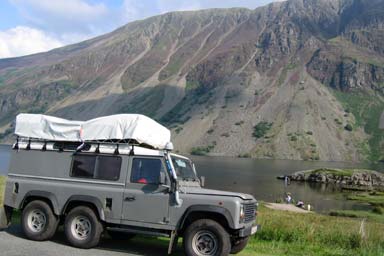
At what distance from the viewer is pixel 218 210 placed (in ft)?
40.4

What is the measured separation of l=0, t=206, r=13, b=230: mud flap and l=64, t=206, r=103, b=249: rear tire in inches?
105

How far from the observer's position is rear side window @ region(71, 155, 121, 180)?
45.6 feet

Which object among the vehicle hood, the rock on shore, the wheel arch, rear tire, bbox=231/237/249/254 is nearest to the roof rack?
the vehicle hood

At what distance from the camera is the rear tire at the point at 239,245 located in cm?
1316

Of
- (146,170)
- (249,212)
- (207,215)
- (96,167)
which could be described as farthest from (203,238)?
(96,167)

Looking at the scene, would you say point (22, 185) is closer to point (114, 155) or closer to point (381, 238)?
point (114, 155)

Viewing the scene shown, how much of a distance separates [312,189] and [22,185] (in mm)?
93096

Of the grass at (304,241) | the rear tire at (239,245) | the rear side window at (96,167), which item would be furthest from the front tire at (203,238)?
the rear side window at (96,167)

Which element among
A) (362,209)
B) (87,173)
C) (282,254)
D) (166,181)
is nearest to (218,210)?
(166,181)

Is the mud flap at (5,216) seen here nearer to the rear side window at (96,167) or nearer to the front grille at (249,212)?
the rear side window at (96,167)

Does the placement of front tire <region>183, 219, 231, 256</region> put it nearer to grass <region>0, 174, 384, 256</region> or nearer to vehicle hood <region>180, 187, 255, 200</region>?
vehicle hood <region>180, 187, 255, 200</region>

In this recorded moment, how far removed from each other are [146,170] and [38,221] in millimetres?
4059

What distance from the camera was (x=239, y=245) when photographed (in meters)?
13.4

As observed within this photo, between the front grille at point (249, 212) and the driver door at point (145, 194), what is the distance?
7.31 ft
